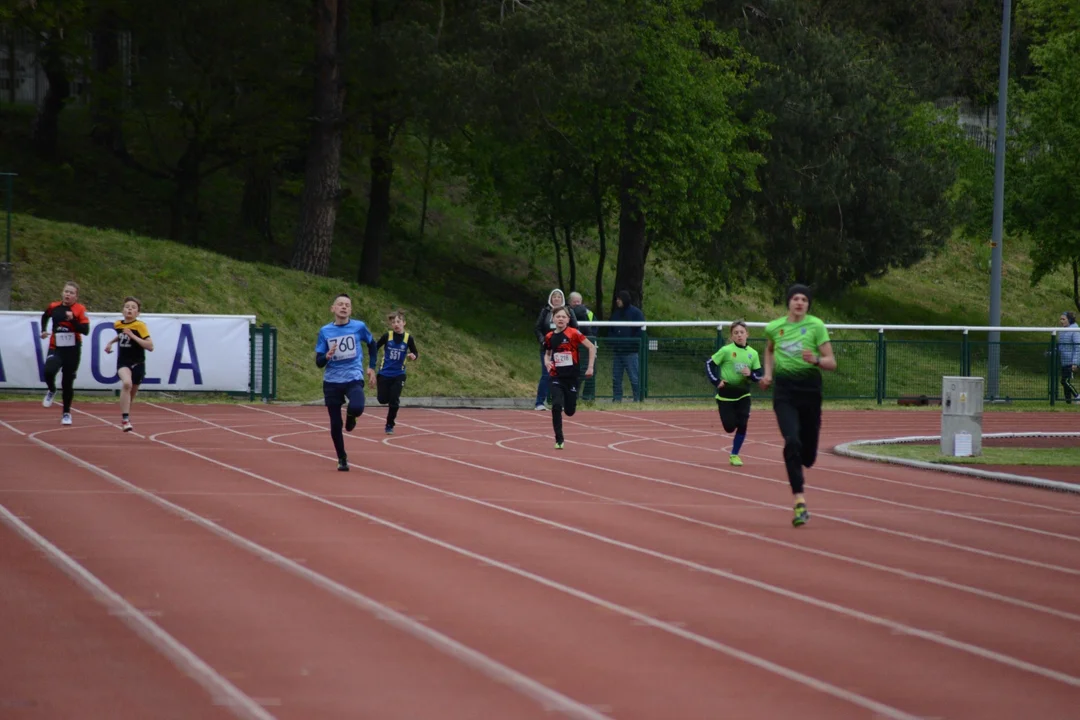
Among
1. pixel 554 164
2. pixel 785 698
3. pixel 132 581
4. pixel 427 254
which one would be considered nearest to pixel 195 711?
pixel 785 698

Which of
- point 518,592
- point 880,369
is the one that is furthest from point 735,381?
point 880,369

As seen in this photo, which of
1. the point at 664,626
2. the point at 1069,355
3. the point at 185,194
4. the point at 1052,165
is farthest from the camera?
the point at 1052,165

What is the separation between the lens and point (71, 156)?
149 feet

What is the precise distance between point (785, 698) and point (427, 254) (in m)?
40.6

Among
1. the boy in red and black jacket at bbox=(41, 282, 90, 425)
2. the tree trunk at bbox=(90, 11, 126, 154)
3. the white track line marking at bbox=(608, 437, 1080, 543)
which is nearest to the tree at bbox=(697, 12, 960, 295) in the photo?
the tree trunk at bbox=(90, 11, 126, 154)

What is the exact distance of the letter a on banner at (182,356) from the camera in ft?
88.8

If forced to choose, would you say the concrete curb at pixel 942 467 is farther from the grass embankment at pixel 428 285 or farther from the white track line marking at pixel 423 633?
the white track line marking at pixel 423 633

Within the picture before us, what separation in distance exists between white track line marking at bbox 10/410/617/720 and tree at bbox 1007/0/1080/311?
3843 centimetres

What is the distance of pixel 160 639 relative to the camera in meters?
7.87

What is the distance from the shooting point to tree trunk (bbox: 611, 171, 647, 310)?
141 feet

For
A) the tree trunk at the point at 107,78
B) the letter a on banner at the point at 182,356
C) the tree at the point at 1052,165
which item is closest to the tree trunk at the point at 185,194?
the tree trunk at the point at 107,78

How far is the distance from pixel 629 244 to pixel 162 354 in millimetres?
19341

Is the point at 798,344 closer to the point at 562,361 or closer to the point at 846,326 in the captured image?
the point at 562,361

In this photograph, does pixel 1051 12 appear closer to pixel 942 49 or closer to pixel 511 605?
pixel 942 49
